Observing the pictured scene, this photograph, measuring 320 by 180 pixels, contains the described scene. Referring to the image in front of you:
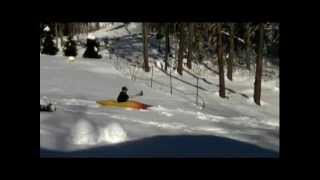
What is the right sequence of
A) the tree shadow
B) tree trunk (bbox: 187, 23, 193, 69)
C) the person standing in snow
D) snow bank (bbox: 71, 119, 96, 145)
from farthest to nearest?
tree trunk (bbox: 187, 23, 193, 69) → the person standing in snow → snow bank (bbox: 71, 119, 96, 145) → the tree shadow

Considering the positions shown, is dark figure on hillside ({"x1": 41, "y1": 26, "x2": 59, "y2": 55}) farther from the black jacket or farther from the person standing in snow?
the black jacket

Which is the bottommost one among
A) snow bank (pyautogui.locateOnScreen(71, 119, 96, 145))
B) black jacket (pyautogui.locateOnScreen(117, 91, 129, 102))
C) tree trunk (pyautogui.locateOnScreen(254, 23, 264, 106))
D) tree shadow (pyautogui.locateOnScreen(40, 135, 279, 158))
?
tree shadow (pyautogui.locateOnScreen(40, 135, 279, 158))

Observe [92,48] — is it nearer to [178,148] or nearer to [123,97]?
[123,97]

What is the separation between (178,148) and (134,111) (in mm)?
912

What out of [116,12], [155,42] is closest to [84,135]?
Result: [155,42]

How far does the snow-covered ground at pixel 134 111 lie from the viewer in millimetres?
6152

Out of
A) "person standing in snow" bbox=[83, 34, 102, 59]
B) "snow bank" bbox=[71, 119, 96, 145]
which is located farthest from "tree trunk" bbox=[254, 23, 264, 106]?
"snow bank" bbox=[71, 119, 96, 145]

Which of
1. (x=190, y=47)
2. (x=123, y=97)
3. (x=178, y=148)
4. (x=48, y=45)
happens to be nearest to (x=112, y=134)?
(x=123, y=97)

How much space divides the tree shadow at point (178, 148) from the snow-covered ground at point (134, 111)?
94mm

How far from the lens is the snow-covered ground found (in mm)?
6152

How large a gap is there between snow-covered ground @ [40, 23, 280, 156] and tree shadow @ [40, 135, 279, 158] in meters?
0.09

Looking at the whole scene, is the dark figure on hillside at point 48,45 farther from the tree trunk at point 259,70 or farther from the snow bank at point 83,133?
the tree trunk at point 259,70
